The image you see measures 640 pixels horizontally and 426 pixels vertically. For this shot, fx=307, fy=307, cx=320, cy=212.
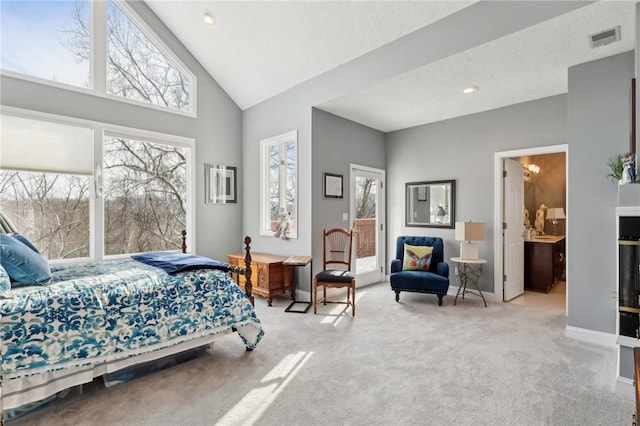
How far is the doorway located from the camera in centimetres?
517

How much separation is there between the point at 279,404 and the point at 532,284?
15.9ft

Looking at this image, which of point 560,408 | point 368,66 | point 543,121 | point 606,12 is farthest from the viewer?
point 543,121

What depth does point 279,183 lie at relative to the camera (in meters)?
4.98

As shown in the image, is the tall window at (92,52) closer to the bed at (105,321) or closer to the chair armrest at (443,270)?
the bed at (105,321)

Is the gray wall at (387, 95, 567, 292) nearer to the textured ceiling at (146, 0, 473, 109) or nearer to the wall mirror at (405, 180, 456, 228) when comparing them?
the wall mirror at (405, 180, 456, 228)

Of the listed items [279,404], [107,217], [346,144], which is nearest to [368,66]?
[346,144]

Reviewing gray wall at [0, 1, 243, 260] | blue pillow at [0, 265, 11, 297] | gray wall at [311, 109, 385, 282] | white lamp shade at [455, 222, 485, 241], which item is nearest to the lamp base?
white lamp shade at [455, 222, 485, 241]

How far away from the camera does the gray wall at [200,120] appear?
3.79m

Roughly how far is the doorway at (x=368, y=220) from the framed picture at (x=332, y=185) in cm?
28

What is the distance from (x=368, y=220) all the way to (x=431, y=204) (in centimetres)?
109

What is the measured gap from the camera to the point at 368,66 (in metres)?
3.76

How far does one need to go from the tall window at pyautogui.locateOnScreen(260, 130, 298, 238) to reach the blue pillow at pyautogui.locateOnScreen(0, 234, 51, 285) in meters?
2.94

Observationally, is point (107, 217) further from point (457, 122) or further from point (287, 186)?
point (457, 122)

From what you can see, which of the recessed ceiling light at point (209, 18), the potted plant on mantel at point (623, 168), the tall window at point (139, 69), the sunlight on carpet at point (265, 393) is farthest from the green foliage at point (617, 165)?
the tall window at point (139, 69)
